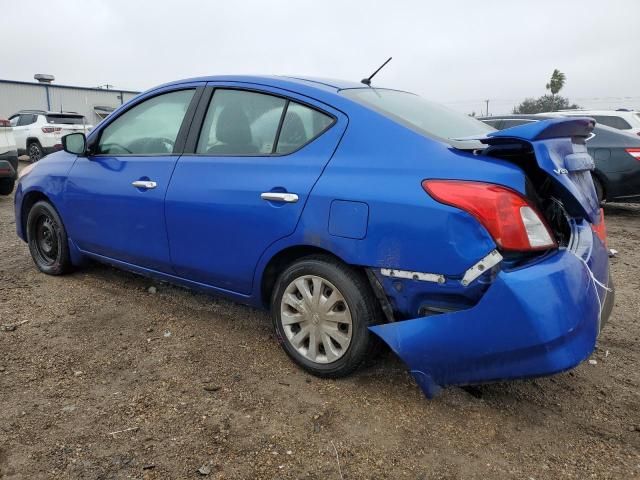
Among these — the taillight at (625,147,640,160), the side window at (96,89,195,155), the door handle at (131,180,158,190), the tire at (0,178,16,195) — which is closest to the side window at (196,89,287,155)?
the side window at (96,89,195,155)

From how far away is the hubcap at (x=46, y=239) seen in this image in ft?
14.3

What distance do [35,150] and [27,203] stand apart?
12683 mm

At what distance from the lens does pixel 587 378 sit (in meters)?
2.82

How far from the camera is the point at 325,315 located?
2.65 metres

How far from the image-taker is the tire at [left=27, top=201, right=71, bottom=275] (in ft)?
13.9

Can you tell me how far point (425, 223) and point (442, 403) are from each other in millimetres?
949

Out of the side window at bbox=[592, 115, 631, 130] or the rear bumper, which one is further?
the side window at bbox=[592, 115, 631, 130]

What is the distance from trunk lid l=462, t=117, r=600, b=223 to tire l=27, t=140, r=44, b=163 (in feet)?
52.5

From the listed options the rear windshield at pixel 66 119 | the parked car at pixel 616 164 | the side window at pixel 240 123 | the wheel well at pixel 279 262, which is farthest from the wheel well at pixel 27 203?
the rear windshield at pixel 66 119

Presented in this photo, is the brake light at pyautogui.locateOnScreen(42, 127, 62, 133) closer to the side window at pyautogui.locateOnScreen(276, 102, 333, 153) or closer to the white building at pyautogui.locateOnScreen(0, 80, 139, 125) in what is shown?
the white building at pyautogui.locateOnScreen(0, 80, 139, 125)

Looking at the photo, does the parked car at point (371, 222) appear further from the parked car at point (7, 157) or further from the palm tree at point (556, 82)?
the palm tree at point (556, 82)

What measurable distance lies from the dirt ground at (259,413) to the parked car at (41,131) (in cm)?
1366

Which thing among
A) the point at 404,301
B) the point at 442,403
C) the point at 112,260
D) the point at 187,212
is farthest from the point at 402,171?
the point at 112,260

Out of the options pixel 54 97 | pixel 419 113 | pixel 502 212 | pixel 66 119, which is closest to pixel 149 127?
pixel 419 113
